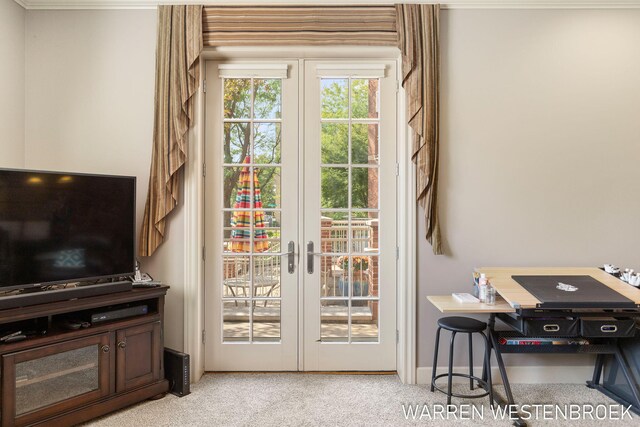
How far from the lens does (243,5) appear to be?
9.70ft

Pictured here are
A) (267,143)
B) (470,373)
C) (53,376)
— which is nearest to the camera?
(53,376)

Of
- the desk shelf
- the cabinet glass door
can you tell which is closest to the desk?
the desk shelf

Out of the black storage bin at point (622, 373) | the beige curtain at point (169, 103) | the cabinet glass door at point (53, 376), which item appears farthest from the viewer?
the beige curtain at point (169, 103)

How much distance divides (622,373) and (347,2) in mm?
3375

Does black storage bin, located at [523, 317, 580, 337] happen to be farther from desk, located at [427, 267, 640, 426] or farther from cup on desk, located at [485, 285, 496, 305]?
cup on desk, located at [485, 285, 496, 305]

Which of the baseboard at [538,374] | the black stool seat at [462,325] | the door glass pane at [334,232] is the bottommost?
the baseboard at [538,374]

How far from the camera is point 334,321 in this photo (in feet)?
10.4

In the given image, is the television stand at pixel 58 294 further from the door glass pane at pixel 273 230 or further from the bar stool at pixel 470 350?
the bar stool at pixel 470 350

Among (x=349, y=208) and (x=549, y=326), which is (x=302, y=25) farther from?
(x=549, y=326)

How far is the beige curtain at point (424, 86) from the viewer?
2.92 meters

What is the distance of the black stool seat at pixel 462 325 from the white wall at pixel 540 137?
0.96 feet

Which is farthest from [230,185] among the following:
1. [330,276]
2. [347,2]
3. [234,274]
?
[347,2]

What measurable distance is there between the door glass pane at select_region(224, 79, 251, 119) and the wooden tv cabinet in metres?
1.53

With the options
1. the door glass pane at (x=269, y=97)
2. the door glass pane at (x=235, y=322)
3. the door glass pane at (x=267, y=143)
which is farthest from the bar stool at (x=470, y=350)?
the door glass pane at (x=269, y=97)
